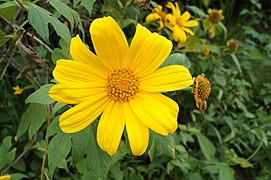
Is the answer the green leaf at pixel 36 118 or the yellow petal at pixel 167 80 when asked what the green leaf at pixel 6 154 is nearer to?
the green leaf at pixel 36 118

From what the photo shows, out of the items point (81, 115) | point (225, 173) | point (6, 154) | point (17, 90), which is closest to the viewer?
point (81, 115)

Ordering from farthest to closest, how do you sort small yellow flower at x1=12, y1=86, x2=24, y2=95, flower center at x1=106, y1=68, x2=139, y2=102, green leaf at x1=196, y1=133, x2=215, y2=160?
small yellow flower at x1=12, y1=86, x2=24, y2=95, green leaf at x1=196, y1=133, x2=215, y2=160, flower center at x1=106, y1=68, x2=139, y2=102

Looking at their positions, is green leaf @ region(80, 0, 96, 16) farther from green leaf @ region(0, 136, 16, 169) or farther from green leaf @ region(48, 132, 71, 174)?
green leaf @ region(0, 136, 16, 169)

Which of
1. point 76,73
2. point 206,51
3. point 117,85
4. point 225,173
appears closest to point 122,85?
point 117,85

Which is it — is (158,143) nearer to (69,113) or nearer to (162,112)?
(162,112)

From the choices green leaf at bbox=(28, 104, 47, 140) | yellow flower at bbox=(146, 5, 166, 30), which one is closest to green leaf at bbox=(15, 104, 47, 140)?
green leaf at bbox=(28, 104, 47, 140)

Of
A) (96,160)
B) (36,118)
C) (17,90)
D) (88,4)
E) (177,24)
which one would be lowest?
(96,160)

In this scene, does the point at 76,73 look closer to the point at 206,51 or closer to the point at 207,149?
the point at 207,149

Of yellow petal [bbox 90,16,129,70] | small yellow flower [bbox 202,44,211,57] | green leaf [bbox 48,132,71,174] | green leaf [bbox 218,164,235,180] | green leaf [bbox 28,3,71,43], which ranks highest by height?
small yellow flower [bbox 202,44,211,57]
